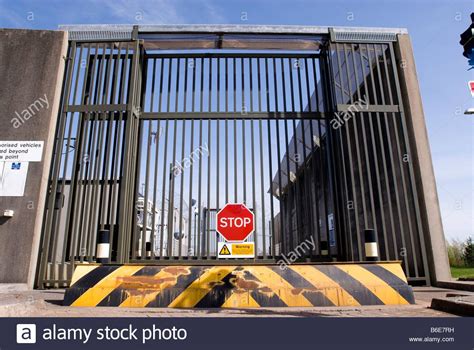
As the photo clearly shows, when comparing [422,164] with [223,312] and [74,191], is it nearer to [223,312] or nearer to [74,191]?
[223,312]

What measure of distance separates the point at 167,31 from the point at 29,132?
324cm

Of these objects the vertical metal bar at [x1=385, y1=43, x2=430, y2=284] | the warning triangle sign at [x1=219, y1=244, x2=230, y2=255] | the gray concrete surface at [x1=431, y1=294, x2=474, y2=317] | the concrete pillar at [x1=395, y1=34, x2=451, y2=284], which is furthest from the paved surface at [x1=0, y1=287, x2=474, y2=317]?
the concrete pillar at [x1=395, y1=34, x2=451, y2=284]

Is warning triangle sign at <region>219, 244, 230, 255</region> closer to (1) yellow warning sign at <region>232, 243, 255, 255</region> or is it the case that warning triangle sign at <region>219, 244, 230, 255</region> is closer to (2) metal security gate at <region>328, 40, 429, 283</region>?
(1) yellow warning sign at <region>232, 243, 255, 255</region>

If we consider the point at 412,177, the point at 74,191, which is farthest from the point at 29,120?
the point at 412,177

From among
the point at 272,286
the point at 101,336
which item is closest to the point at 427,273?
the point at 272,286

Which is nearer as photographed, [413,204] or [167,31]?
[413,204]

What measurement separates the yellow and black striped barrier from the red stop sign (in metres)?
1.71

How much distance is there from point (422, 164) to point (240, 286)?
→ 435 cm

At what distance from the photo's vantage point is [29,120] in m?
5.73

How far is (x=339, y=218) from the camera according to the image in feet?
18.9

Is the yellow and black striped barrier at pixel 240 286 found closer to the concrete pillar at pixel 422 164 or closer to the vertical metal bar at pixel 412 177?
the vertical metal bar at pixel 412 177

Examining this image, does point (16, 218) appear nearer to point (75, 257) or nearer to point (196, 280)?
point (75, 257)

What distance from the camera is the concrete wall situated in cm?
511

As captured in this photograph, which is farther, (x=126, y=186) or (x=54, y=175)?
(x=54, y=175)
